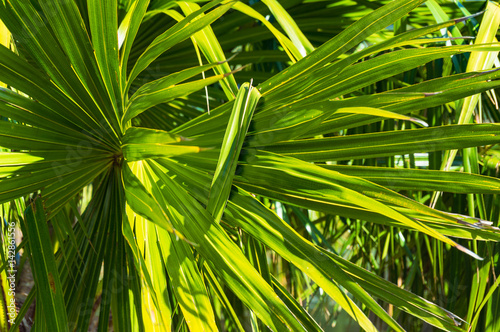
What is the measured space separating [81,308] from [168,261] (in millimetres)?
259

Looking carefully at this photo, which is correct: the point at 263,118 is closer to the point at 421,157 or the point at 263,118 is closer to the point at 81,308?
the point at 81,308

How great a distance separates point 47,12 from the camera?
469mm

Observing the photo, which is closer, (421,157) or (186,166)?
(186,166)

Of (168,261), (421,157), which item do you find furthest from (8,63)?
(421,157)

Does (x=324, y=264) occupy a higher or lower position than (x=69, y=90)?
lower

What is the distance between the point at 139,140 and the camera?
455 mm

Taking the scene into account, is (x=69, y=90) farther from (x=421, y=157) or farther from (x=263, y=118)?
(x=421, y=157)

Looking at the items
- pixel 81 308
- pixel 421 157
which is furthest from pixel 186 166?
pixel 421 157

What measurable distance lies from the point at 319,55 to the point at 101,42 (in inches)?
9.4

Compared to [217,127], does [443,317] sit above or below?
below

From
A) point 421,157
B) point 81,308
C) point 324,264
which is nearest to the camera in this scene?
point 324,264

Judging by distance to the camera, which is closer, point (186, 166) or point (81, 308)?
point (186, 166)

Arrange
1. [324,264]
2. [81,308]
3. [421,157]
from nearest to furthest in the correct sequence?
[324,264]
[81,308]
[421,157]

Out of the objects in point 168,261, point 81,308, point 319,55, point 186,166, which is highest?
point 319,55
